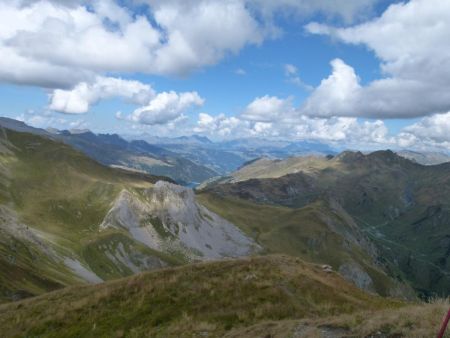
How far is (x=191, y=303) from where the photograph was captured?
28.6 m

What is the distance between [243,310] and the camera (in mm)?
26828

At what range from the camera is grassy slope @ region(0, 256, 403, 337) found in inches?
1019

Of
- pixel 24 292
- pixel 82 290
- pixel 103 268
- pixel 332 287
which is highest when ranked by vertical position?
pixel 332 287

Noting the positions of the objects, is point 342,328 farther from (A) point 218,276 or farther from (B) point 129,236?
(B) point 129,236

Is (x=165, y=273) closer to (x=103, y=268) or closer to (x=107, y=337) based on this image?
(x=107, y=337)

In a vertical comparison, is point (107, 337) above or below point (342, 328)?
below

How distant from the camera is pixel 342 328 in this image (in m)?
20.0

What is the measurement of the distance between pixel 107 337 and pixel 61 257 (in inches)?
5067

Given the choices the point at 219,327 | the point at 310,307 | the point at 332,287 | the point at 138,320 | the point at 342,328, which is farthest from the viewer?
the point at 332,287

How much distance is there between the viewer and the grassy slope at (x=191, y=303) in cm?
2588

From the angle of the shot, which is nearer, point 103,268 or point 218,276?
point 218,276

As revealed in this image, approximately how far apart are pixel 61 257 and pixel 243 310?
426 ft

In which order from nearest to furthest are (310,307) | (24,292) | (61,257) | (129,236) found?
(310,307)
(24,292)
(61,257)
(129,236)

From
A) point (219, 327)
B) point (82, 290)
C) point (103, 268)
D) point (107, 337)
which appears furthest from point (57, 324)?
point (103, 268)
